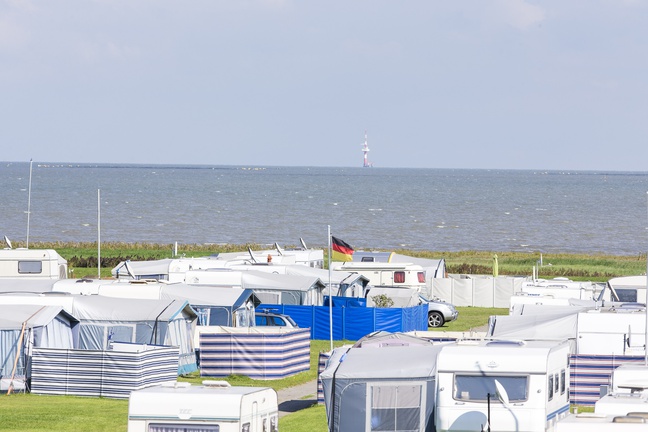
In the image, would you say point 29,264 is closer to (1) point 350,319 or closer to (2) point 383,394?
(1) point 350,319

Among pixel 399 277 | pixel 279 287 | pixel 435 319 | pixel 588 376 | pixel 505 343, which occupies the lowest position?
pixel 435 319

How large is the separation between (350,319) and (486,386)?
21781 mm

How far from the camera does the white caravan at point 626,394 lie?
16469mm

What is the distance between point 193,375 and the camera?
103 feet

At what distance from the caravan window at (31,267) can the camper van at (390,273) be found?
1233cm

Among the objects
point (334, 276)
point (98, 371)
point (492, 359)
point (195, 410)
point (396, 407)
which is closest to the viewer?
point (195, 410)

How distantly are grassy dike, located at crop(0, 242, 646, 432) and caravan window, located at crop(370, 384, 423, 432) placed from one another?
12.4ft

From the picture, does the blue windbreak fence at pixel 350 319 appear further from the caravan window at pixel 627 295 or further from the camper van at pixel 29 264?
the camper van at pixel 29 264

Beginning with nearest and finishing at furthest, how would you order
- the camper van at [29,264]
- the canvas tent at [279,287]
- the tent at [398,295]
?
the canvas tent at [279,287], the camper van at [29,264], the tent at [398,295]

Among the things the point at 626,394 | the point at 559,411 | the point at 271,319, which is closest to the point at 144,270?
the point at 271,319

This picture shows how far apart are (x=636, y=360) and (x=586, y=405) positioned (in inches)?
58.0

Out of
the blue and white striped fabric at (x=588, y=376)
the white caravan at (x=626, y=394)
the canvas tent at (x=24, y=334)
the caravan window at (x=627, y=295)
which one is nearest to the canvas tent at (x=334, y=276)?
the caravan window at (x=627, y=295)

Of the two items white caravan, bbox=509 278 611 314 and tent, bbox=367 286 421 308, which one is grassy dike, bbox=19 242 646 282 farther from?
white caravan, bbox=509 278 611 314

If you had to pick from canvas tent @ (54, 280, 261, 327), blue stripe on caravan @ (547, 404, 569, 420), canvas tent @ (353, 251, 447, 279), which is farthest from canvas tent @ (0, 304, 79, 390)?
canvas tent @ (353, 251, 447, 279)
